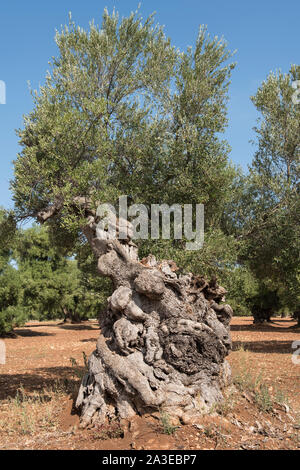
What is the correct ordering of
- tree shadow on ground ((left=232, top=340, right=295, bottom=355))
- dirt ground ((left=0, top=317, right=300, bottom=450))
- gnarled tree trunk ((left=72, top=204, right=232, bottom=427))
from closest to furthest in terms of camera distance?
1. dirt ground ((left=0, top=317, right=300, bottom=450))
2. gnarled tree trunk ((left=72, top=204, right=232, bottom=427))
3. tree shadow on ground ((left=232, top=340, right=295, bottom=355))

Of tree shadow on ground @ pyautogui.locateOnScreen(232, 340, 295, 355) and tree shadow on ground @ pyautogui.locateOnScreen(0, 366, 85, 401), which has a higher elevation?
tree shadow on ground @ pyautogui.locateOnScreen(0, 366, 85, 401)

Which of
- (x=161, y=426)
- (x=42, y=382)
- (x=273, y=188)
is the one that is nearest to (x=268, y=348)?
(x=273, y=188)

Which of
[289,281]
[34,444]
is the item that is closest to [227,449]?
[34,444]

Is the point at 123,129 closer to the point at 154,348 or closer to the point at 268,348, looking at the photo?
the point at 154,348

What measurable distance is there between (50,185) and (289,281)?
1229 cm

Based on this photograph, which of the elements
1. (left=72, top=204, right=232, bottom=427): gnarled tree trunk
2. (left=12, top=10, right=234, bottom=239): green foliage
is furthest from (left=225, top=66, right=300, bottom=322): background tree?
(left=72, top=204, right=232, bottom=427): gnarled tree trunk

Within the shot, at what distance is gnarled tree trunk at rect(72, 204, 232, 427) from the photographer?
7.21m

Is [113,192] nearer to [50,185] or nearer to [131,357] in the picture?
[50,185]

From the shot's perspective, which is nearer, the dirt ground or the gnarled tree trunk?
the dirt ground

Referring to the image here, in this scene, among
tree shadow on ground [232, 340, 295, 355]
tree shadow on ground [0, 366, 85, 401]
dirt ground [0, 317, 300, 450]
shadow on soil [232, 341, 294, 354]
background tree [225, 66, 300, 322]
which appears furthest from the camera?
shadow on soil [232, 341, 294, 354]

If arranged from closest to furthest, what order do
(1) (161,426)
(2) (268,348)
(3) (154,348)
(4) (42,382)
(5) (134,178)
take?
(1) (161,426)
(3) (154,348)
(5) (134,178)
(4) (42,382)
(2) (268,348)

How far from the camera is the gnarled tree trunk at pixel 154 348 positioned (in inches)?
284

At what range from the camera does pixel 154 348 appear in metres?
7.64

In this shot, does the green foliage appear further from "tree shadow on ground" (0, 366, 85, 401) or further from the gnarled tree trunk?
"tree shadow on ground" (0, 366, 85, 401)
